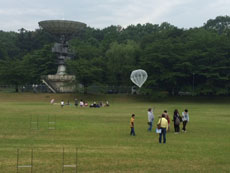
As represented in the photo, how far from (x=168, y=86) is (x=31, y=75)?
33.7 meters

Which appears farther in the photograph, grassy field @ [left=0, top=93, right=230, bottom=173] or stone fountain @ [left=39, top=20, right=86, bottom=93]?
stone fountain @ [left=39, top=20, right=86, bottom=93]

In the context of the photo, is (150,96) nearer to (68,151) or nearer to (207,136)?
(207,136)

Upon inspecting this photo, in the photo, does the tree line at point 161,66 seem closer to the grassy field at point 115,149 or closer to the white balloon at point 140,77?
the white balloon at point 140,77

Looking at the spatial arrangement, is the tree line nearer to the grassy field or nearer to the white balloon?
the white balloon

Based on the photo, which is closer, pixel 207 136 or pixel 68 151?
pixel 68 151

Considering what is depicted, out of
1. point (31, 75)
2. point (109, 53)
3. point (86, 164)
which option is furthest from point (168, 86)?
point (86, 164)

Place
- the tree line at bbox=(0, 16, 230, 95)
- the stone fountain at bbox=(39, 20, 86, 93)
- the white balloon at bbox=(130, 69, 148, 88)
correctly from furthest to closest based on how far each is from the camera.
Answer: the stone fountain at bbox=(39, 20, 86, 93)
the tree line at bbox=(0, 16, 230, 95)
the white balloon at bbox=(130, 69, 148, 88)

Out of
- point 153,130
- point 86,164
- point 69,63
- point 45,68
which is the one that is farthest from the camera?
point 45,68

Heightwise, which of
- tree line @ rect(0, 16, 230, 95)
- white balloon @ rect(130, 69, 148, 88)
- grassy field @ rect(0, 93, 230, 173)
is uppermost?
tree line @ rect(0, 16, 230, 95)

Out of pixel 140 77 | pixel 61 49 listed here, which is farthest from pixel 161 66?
pixel 140 77

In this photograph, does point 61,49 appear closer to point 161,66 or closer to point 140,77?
point 161,66

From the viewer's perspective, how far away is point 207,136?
65.9 ft

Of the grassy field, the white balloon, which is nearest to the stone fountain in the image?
the white balloon

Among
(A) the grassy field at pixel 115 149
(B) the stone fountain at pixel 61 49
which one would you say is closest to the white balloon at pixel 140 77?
(A) the grassy field at pixel 115 149
